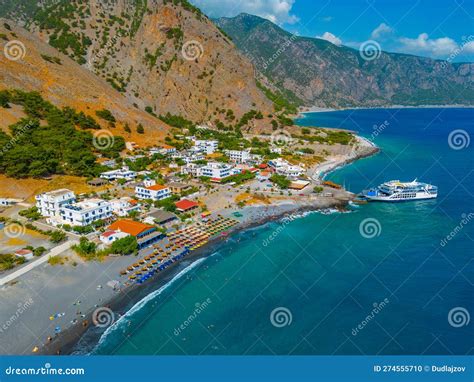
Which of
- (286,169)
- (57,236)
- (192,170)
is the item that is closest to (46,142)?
(192,170)

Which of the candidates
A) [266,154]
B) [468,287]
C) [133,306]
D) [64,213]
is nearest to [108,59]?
[266,154]

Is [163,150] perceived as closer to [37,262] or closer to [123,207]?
[123,207]

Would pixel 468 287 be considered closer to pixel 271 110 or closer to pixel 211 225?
pixel 211 225

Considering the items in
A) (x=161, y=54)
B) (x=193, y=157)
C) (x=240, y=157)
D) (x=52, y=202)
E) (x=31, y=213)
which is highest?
(x=161, y=54)

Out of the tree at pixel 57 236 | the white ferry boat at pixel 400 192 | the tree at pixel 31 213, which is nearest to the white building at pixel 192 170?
the tree at pixel 31 213

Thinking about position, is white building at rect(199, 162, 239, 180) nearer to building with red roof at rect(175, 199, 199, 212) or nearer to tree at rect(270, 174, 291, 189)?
tree at rect(270, 174, 291, 189)

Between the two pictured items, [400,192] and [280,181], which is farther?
[280,181]
